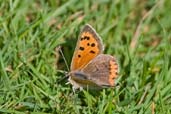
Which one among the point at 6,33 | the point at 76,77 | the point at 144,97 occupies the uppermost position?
the point at 6,33

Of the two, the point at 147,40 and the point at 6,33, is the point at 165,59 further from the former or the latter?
the point at 6,33

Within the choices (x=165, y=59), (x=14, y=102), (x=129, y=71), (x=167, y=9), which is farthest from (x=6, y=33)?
(x=167, y=9)

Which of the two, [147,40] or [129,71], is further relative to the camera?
[147,40]

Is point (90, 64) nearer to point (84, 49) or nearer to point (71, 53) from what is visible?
point (84, 49)

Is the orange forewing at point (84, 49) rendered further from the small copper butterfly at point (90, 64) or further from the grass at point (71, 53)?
the grass at point (71, 53)

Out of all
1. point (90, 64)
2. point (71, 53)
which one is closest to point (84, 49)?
point (90, 64)

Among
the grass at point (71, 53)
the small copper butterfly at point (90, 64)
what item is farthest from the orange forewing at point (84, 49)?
the grass at point (71, 53)
